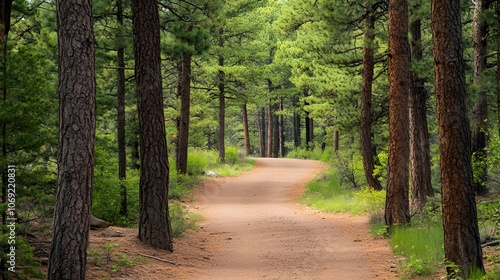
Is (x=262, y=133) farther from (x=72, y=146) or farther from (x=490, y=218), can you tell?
(x=72, y=146)

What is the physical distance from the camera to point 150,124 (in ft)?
32.4

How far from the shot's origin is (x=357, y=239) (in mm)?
11750

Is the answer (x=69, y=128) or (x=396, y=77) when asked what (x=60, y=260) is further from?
(x=396, y=77)

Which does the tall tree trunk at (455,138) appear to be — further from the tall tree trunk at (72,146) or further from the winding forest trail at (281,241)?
the tall tree trunk at (72,146)

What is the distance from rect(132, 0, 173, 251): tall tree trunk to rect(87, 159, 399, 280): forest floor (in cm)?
53

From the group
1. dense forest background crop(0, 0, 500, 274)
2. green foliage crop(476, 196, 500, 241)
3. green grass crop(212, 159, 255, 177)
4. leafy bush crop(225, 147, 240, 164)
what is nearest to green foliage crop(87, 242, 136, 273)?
dense forest background crop(0, 0, 500, 274)

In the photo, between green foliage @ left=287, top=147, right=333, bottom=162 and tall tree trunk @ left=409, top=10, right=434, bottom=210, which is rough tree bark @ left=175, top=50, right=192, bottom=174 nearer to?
tall tree trunk @ left=409, top=10, right=434, bottom=210

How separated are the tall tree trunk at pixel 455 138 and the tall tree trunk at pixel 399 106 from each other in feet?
14.0

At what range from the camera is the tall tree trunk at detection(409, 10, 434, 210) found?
1302cm

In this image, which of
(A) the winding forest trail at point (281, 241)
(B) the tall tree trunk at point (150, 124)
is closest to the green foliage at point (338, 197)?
(A) the winding forest trail at point (281, 241)

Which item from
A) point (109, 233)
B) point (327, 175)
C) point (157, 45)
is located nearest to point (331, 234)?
point (109, 233)

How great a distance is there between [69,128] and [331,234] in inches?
314

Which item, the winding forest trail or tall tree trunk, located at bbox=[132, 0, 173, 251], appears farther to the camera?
tall tree trunk, located at bbox=[132, 0, 173, 251]

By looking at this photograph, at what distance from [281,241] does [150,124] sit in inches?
171
